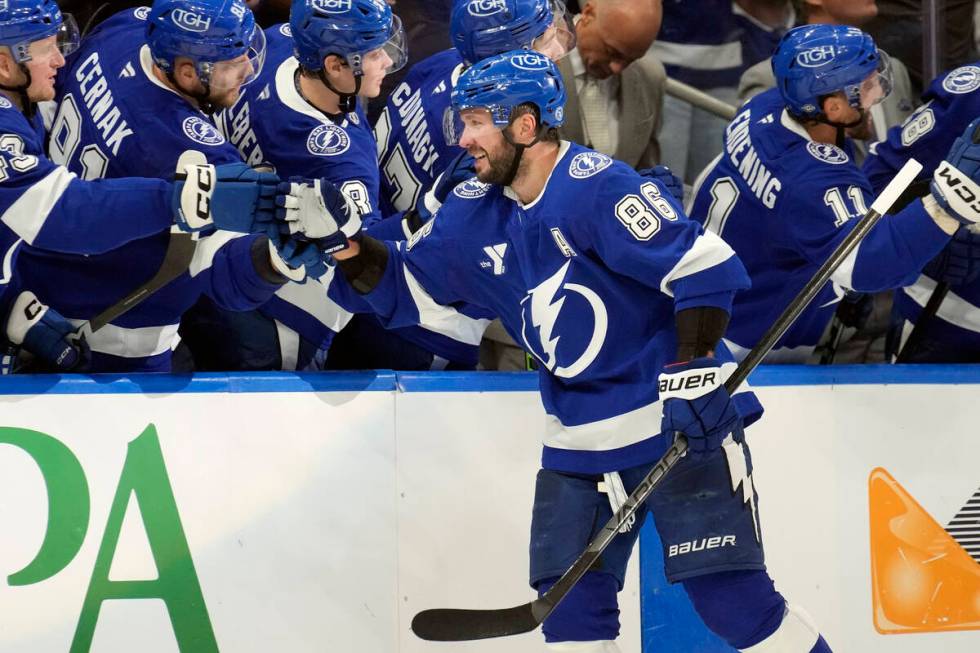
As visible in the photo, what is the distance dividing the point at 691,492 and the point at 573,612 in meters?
0.32

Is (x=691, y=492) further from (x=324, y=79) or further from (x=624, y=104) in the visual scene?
(x=624, y=104)

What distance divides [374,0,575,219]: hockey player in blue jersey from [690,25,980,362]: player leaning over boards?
0.56m

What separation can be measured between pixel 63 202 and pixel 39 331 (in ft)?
1.04

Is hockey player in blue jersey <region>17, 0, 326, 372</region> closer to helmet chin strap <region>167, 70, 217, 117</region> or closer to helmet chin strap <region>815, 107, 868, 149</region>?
helmet chin strap <region>167, 70, 217, 117</region>

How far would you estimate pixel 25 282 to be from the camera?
3.26m

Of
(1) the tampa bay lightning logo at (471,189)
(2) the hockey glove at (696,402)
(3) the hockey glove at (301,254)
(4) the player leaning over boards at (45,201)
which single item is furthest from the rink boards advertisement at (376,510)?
(2) the hockey glove at (696,402)

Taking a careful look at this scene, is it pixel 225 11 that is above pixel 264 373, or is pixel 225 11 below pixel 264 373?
above

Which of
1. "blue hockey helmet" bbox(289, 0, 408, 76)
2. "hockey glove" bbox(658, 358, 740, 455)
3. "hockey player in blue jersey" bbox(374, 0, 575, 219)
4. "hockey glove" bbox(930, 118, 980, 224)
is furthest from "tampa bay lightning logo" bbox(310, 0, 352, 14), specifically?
"hockey glove" bbox(930, 118, 980, 224)

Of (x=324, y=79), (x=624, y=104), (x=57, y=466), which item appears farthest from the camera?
(x=624, y=104)

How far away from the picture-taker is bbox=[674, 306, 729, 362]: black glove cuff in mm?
2639

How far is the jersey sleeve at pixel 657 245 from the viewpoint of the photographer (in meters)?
2.65

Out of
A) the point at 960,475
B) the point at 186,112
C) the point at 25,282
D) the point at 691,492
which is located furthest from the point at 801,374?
the point at 25,282

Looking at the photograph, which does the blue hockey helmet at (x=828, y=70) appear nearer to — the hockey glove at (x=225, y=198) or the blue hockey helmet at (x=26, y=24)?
the hockey glove at (x=225, y=198)

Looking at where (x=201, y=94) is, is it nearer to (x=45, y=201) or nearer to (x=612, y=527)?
(x=45, y=201)
